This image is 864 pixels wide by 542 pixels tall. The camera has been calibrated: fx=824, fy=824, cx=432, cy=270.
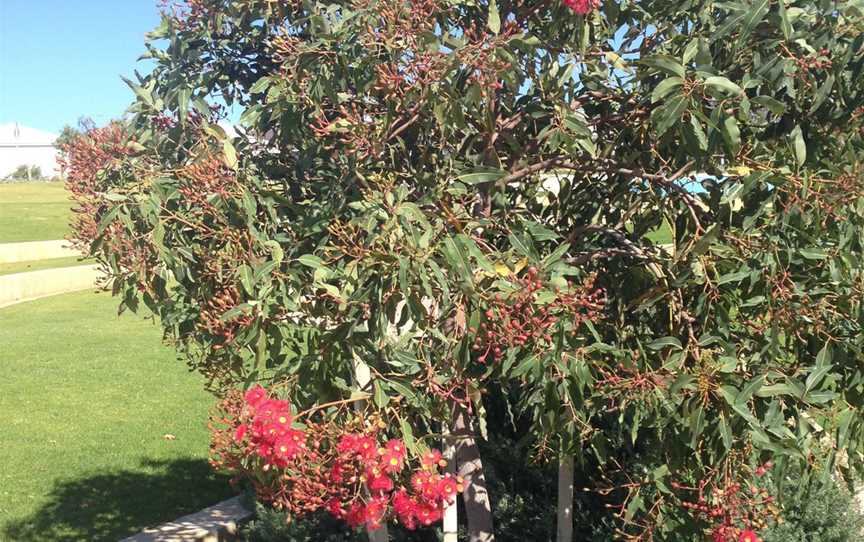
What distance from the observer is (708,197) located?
10.3 ft

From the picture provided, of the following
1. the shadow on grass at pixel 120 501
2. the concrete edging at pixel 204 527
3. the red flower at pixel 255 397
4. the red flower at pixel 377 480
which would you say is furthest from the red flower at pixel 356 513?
the shadow on grass at pixel 120 501

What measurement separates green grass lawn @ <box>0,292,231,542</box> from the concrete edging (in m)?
0.33

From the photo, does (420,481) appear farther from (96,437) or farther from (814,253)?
(96,437)

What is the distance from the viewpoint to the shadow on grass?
5.55m

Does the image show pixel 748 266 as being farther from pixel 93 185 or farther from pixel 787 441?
pixel 93 185

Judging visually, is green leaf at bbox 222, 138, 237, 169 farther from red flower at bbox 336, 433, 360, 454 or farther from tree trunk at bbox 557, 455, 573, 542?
tree trunk at bbox 557, 455, 573, 542

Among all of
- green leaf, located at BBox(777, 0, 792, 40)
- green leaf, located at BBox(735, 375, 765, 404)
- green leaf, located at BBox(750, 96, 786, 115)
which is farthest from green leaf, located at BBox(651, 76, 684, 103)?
green leaf, located at BBox(735, 375, 765, 404)

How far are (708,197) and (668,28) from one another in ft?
2.13

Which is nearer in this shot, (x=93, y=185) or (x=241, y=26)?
(x=93, y=185)

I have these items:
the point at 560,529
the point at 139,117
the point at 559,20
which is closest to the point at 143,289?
the point at 139,117

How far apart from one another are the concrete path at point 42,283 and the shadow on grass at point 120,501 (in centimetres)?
1160

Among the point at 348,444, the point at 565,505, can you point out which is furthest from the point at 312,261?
the point at 565,505

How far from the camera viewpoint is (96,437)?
7.96 meters

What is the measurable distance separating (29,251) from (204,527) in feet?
74.0
